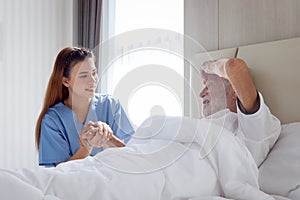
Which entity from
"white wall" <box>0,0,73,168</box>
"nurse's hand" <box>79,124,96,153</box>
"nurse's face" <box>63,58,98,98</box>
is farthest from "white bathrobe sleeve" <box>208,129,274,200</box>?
"white wall" <box>0,0,73,168</box>

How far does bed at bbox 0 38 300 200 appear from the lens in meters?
0.94

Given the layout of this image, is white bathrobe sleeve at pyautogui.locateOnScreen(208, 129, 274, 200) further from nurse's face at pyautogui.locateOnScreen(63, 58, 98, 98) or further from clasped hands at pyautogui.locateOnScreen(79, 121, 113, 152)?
nurse's face at pyautogui.locateOnScreen(63, 58, 98, 98)

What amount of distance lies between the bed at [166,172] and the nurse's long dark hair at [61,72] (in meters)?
0.73

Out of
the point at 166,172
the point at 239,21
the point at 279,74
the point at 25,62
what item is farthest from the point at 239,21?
the point at 25,62

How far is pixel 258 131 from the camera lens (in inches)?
62.1

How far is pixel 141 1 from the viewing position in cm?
310

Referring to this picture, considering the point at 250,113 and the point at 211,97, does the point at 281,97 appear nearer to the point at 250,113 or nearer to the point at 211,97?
the point at 250,113

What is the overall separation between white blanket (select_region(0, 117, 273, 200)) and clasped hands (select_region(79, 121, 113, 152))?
194 mm

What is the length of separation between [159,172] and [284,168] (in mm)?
592

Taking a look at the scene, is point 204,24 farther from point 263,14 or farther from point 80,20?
point 80,20

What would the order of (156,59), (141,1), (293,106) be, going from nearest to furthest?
(156,59)
(293,106)
(141,1)

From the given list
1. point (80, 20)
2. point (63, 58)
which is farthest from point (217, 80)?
point (80, 20)

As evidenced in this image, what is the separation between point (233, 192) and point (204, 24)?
1456mm

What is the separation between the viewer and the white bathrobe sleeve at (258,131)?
157 cm
